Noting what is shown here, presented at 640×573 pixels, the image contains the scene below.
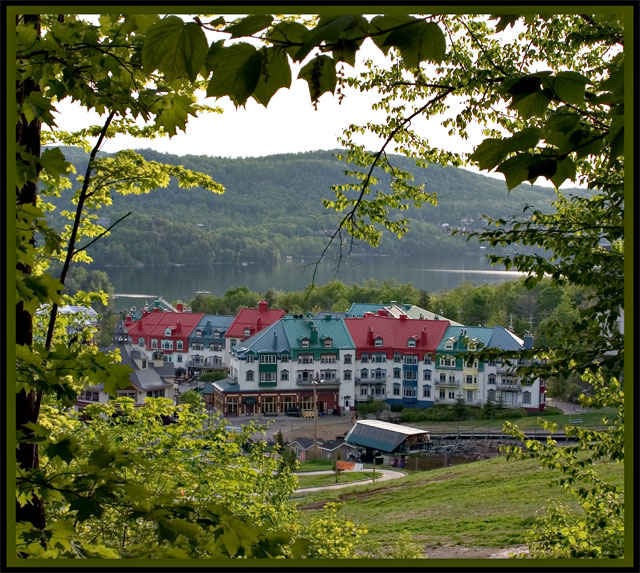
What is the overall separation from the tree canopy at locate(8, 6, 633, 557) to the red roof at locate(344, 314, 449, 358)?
→ 27.7 metres

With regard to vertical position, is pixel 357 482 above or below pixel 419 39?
→ below

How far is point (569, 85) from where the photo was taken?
46.6 inches

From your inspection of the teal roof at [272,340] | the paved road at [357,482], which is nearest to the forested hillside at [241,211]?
the paved road at [357,482]

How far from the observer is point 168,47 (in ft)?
3.44

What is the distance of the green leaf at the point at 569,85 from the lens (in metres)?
1.17

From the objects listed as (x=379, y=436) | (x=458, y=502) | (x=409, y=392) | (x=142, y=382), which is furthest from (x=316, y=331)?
(x=458, y=502)

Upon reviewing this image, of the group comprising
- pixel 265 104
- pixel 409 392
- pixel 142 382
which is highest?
pixel 265 104

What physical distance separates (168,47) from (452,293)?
44968mm

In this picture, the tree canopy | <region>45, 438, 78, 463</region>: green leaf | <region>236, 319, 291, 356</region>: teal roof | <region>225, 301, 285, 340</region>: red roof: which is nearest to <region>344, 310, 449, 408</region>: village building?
<region>236, 319, 291, 356</region>: teal roof

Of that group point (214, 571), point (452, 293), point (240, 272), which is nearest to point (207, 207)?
point (240, 272)

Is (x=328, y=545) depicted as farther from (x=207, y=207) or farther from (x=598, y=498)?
(x=207, y=207)

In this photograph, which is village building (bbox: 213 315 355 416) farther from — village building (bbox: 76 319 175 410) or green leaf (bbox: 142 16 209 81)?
green leaf (bbox: 142 16 209 81)

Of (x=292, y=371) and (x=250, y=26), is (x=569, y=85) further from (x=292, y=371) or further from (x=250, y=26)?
(x=292, y=371)

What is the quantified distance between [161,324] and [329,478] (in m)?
17.7
